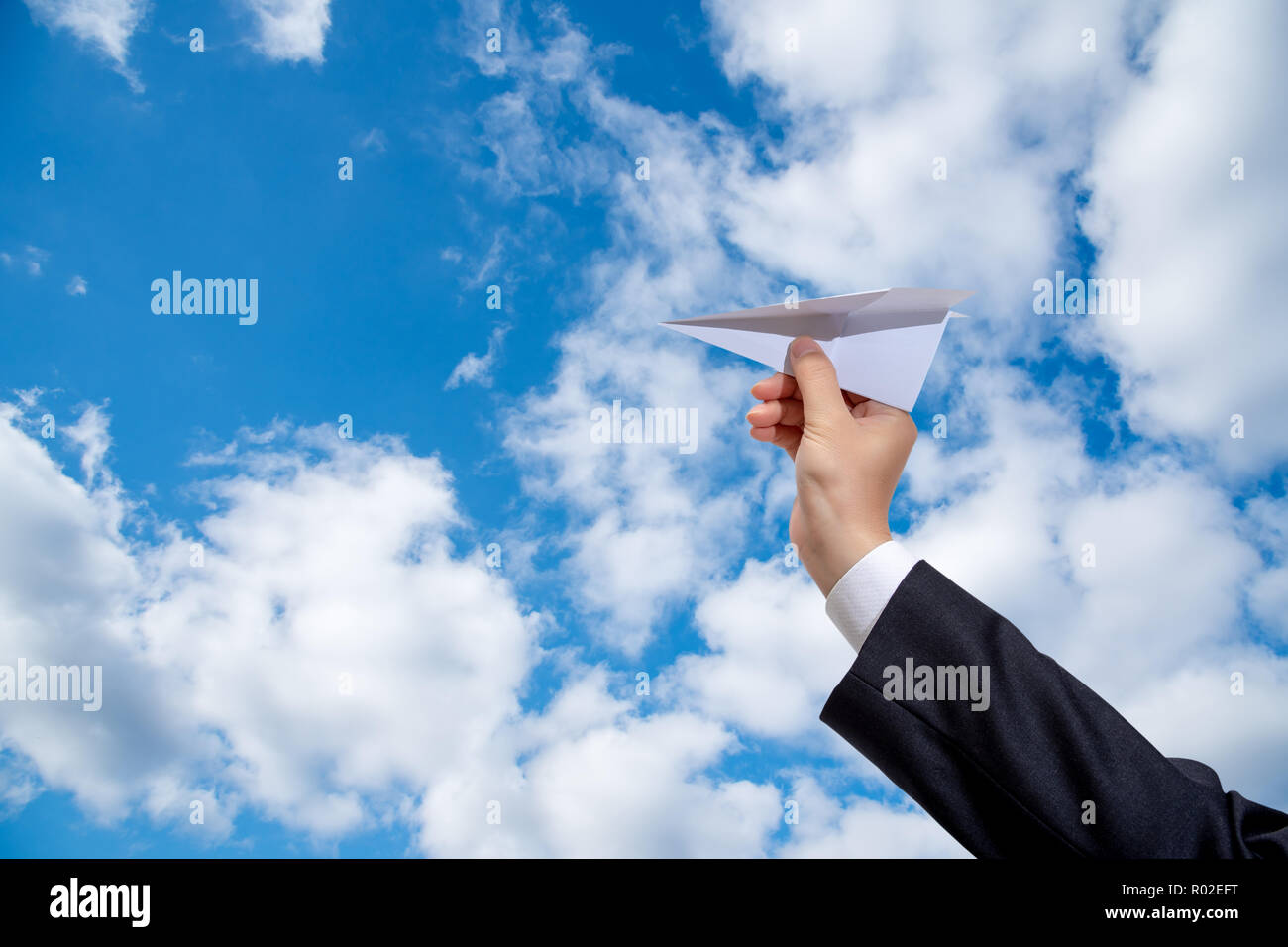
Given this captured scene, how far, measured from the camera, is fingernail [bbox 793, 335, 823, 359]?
1.97m

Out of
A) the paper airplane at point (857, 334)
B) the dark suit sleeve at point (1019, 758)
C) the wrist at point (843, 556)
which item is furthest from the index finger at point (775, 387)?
the dark suit sleeve at point (1019, 758)

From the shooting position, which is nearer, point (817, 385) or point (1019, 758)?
point (1019, 758)

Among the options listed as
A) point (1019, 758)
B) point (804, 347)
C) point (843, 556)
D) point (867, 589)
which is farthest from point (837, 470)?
point (1019, 758)

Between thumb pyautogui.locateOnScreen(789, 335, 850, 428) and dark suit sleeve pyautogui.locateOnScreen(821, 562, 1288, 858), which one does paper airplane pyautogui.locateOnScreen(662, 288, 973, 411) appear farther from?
dark suit sleeve pyautogui.locateOnScreen(821, 562, 1288, 858)

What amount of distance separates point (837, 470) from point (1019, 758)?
0.68m

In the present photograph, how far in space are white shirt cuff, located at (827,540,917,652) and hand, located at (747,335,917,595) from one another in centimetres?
4

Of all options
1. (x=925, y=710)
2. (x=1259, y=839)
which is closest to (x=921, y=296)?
(x=925, y=710)

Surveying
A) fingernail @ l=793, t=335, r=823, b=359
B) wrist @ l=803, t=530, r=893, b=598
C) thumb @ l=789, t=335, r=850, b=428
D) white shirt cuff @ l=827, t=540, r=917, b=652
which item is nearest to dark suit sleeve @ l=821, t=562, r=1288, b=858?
white shirt cuff @ l=827, t=540, r=917, b=652

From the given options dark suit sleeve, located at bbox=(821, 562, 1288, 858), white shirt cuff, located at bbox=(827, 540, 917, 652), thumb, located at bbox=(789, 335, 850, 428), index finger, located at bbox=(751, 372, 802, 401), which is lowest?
dark suit sleeve, located at bbox=(821, 562, 1288, 858)

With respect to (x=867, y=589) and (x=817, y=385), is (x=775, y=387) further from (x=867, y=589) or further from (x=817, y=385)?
(x=867, y=589)

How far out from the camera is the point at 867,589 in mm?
1498

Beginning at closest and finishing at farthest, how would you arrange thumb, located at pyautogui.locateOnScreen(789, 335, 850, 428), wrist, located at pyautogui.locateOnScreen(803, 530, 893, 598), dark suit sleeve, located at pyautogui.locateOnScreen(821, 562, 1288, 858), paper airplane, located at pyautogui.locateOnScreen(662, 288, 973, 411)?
dark suit sleeve, located at pyautogui.locateOnScreen(821, 562, 1288, 858), wrist, located at pyautogui.locateOnScreen(803, 530, 893, 598), thumb, located at pyautogui.locateOnScreen(789, 335, 850, 428), paper airplane, located at pyautogui.locateOnScreen(662, 288, 973, 411)

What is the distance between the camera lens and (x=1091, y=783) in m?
1.28
